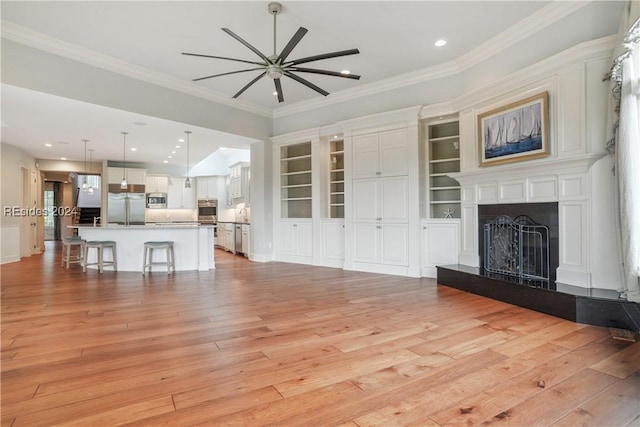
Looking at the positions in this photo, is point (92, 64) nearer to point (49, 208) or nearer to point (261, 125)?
point (261, 125)

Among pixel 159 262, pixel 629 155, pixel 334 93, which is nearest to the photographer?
pixel 629 155

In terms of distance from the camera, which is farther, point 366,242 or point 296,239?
point 296,239

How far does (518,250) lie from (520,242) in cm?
11

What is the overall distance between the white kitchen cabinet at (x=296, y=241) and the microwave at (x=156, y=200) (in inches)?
223

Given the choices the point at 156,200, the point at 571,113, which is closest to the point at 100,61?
the point at 571,113

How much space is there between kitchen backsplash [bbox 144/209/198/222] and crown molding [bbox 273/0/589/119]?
5802 millimetres

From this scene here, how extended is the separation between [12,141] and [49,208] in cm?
864

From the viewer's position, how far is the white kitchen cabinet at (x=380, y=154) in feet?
18.5

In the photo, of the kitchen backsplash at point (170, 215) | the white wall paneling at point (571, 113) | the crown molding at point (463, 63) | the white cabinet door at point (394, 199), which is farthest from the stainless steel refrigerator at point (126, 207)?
the white wall paneling at point (571, 113)

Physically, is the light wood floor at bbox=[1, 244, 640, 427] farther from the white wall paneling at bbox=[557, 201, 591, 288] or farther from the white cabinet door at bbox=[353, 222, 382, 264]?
the white cabinet door at bbox=[353, 222, 382, 264]

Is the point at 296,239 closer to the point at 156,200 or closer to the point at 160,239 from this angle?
the point at 160,239

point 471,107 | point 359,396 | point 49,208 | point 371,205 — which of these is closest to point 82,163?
point 49,208

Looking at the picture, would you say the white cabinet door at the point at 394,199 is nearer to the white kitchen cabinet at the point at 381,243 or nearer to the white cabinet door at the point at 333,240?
the white kitchen cabinet at the point at 381,243

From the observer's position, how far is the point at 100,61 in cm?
491
